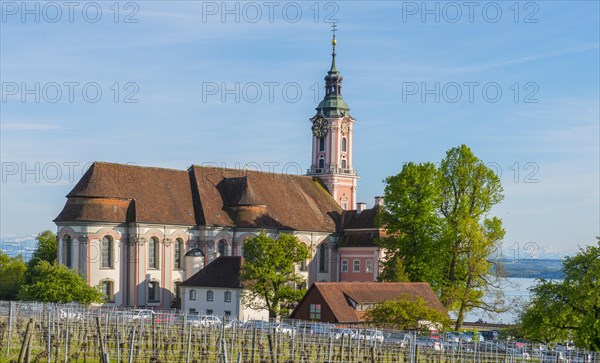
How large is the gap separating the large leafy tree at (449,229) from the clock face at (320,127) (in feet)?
76.9

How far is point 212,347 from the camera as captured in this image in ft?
149

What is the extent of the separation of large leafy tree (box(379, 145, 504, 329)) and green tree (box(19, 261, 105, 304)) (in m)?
20.1

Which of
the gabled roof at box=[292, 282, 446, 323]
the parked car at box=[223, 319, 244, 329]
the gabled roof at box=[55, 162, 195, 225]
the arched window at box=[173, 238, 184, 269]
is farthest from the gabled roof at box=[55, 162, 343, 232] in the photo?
the parked car at box=[223, 319, 244, 329]

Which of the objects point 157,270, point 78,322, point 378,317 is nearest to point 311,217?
point 157,270

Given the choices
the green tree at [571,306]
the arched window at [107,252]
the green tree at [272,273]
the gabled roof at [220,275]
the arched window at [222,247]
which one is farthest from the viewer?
the arched window at [222,247]

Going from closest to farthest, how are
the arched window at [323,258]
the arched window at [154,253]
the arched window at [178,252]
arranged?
1. the arched window at [154,253]
2. the arched window at [178,252]
3. the arched window at [323,258]

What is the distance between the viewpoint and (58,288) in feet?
223

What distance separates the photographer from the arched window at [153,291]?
257 feet

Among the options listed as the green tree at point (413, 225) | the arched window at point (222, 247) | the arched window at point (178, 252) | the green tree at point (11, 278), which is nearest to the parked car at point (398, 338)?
the green tree at point (413, 225)

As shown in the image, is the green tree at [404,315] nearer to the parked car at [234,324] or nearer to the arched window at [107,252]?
the parked car at [234,324]

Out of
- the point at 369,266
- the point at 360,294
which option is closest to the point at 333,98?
the point at 369,266

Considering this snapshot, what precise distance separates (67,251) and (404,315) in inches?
1183

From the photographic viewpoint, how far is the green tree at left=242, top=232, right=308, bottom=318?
6819cm

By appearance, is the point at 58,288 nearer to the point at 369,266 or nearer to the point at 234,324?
the point at 234,324
